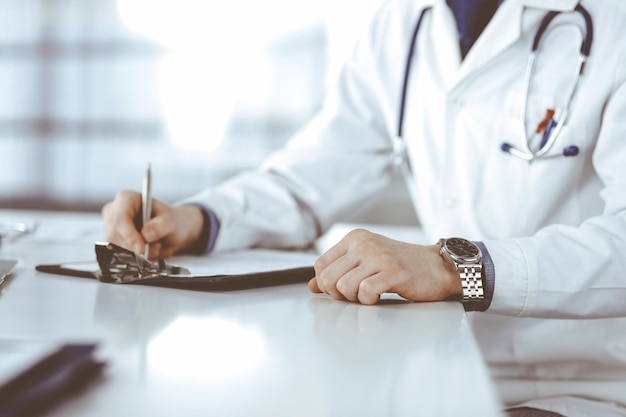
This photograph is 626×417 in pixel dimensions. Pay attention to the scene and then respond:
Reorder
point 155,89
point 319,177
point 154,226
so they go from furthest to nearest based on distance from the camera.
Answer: point 155,89 < point 319,177 < point 154,226

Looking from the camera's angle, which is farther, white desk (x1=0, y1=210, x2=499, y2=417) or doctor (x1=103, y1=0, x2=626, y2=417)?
doctor (x1=103, y1=0, x2=626, y2=417)

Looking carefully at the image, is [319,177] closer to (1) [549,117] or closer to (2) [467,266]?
(1) [549,117]

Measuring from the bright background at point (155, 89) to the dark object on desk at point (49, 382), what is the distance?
117 inches

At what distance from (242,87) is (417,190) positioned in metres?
2.25

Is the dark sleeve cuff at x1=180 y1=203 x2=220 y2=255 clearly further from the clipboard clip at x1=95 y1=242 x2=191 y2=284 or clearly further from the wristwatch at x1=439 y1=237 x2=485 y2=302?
the wristwatch at x1=439 y1=237 x2=485 y2=302

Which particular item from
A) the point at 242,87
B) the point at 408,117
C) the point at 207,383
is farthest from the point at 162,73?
the point at 207,383

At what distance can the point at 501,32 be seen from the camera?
1.14 m

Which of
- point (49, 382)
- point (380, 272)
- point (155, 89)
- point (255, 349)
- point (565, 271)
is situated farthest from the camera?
point (155, 89)

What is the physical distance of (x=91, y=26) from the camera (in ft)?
11.8

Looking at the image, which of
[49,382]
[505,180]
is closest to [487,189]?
[505,180]

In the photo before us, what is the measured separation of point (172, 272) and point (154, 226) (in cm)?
17

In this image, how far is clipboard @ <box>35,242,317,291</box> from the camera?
821 mm

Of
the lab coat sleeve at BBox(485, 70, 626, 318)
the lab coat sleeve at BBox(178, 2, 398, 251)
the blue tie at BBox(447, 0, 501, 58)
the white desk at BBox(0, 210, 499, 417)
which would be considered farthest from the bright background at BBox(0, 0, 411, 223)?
the white desk at BBox(0, 210, 499, 417)

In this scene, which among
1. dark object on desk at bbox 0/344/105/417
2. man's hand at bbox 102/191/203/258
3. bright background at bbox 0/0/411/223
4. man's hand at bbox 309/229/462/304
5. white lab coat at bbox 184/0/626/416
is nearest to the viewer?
dark object on desk at bbox 0/344/105/417
